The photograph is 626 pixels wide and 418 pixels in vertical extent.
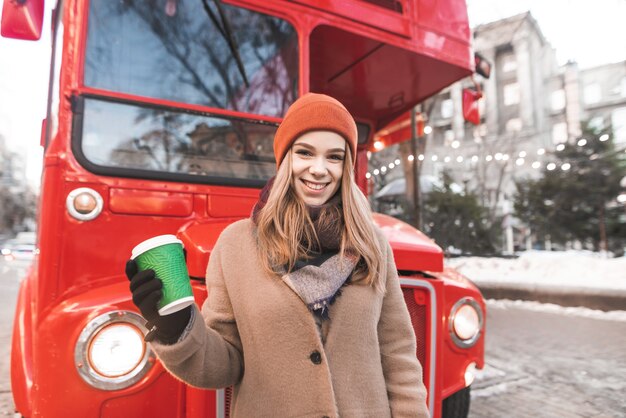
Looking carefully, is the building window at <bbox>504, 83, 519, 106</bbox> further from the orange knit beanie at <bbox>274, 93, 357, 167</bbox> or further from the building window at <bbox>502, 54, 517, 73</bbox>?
the orange knit beanie at <bbox>274, 93, 357, 167</bbox>

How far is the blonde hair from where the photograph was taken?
152 cm

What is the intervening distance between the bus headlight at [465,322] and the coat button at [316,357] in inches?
52.7

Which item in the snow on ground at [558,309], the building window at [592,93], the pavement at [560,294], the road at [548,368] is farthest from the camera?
the building window at [592,93]

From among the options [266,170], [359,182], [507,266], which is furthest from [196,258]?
[507,266]

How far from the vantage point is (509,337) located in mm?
6555

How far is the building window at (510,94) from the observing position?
4006 cm

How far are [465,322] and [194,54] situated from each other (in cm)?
215

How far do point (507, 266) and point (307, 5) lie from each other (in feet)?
33.2

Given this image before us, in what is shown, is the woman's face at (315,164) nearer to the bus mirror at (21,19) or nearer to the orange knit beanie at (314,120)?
the orange knit beanie at (314,120)

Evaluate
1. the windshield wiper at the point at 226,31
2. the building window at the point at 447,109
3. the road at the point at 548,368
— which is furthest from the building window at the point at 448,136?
the windshield wiper at the point at 226,31

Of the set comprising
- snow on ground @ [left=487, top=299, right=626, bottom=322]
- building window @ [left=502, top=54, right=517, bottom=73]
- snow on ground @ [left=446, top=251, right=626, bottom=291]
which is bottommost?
snow on ground @ [left=487, top=299, right=626, bottom=322]

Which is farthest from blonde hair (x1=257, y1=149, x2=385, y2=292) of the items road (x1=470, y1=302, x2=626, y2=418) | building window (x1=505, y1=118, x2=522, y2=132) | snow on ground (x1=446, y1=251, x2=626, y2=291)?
building window (x1=505, y1=118, x2=522, y2=132)

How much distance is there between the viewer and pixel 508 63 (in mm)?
40375

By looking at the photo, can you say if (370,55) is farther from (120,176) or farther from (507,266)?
(507,266)
